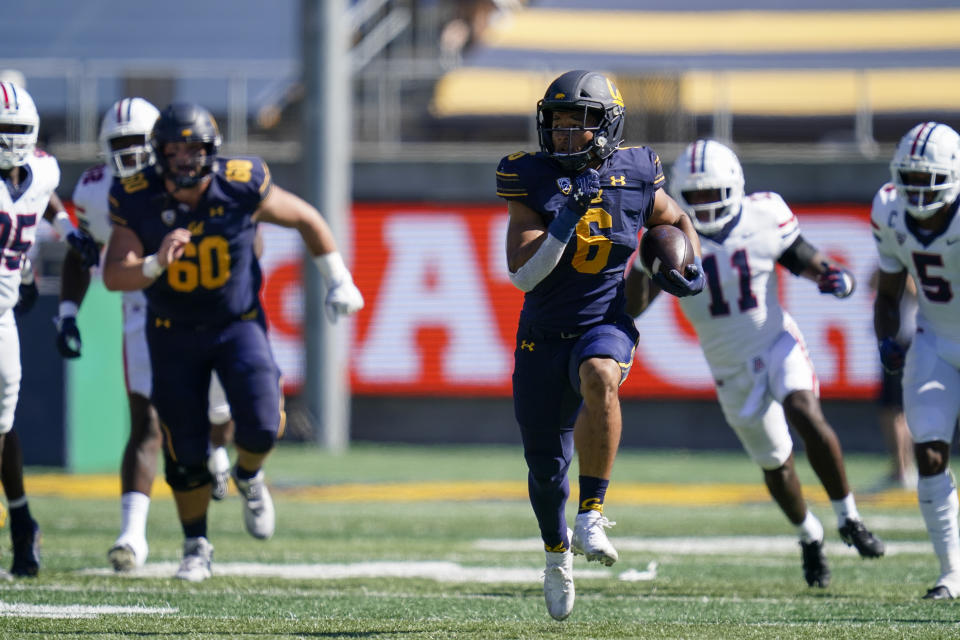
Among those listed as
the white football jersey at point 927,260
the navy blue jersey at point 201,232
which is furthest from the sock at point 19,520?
the white football jersey at point 927,260

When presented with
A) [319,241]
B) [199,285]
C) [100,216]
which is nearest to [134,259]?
[199,285]

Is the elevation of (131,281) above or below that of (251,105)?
below

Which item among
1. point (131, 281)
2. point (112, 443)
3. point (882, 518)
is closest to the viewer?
point (131, 281)

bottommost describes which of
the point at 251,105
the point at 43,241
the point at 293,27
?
the point at 43,241

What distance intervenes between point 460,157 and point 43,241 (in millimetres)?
3900

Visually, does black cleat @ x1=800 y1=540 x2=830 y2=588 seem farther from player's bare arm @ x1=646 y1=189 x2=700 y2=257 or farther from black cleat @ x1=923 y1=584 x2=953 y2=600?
player's bare arm @ x1=646 y1=189 x2=700 y2=257

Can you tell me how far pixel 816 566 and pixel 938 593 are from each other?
651 mm

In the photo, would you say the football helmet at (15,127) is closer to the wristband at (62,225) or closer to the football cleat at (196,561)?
the wristband at (62,225)

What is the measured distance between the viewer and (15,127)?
Answer: 6.51m

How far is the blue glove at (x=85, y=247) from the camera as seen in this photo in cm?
700

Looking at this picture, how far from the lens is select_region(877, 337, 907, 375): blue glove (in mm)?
6402

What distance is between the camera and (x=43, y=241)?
14.1m

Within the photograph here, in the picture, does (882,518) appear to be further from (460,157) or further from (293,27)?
(293,27)

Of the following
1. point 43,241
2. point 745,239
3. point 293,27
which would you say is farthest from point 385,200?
point 745,239
